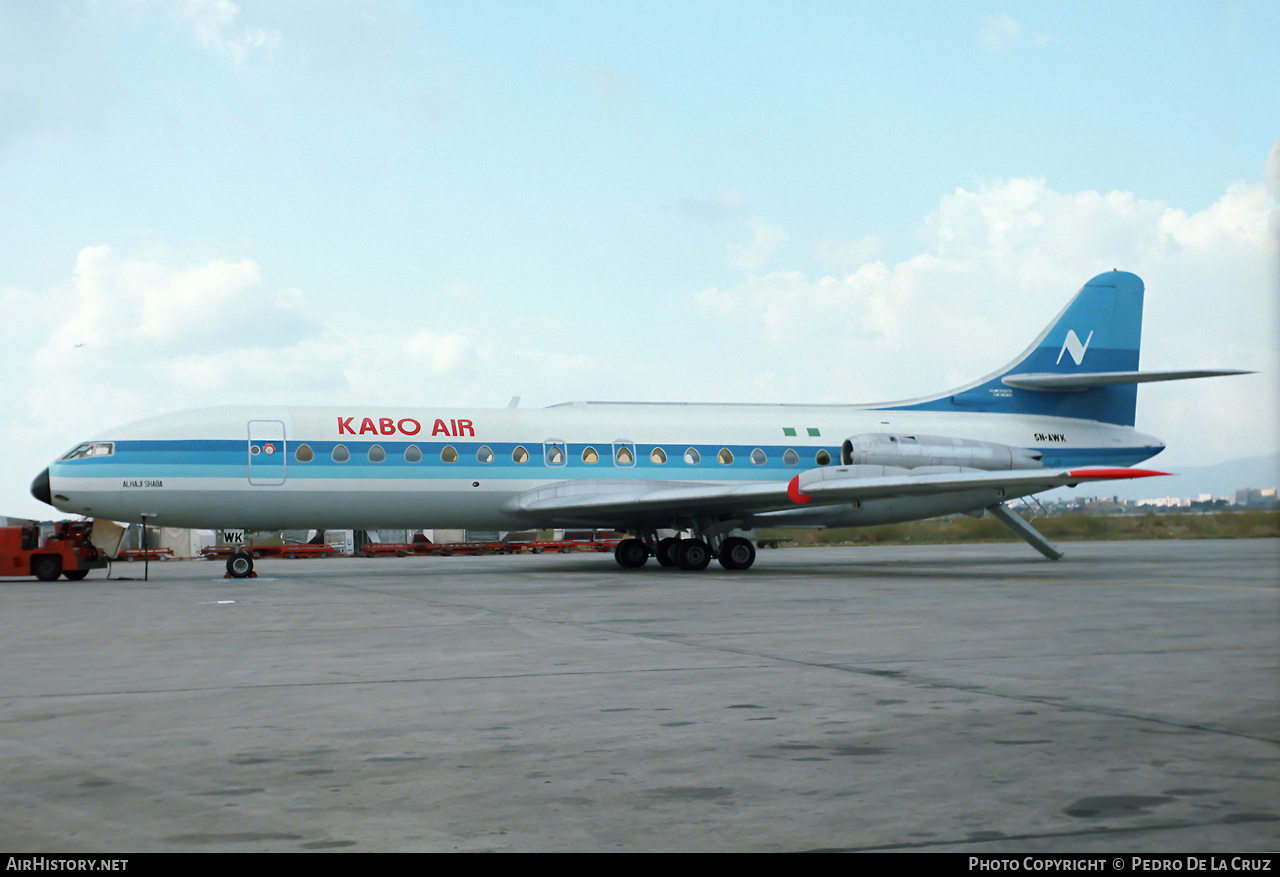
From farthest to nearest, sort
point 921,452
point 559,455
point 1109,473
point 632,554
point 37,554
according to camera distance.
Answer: point 632,554
point 559,455
point 921,452
point 37,554
point 1109,473

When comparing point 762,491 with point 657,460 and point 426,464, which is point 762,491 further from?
point 426,464

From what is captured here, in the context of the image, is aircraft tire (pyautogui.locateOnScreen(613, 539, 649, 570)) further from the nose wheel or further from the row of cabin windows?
the nose wheel

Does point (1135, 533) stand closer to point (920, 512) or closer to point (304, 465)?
point (920, 512)

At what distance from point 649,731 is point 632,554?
70.7 feet

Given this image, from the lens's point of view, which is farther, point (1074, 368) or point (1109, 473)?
point (1074, 368)

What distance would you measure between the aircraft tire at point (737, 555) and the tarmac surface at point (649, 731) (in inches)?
447

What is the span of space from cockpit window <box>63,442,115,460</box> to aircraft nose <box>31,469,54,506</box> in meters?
0.56

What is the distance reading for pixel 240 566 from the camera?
23719 millimetres

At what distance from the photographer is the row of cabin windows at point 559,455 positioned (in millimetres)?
23750

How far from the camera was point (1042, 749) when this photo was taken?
5.79 meters

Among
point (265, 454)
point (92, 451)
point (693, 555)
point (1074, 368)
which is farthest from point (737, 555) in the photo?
point (92, 451)

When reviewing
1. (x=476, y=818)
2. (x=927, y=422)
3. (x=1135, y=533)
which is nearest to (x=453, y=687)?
(x=476, y=818)
